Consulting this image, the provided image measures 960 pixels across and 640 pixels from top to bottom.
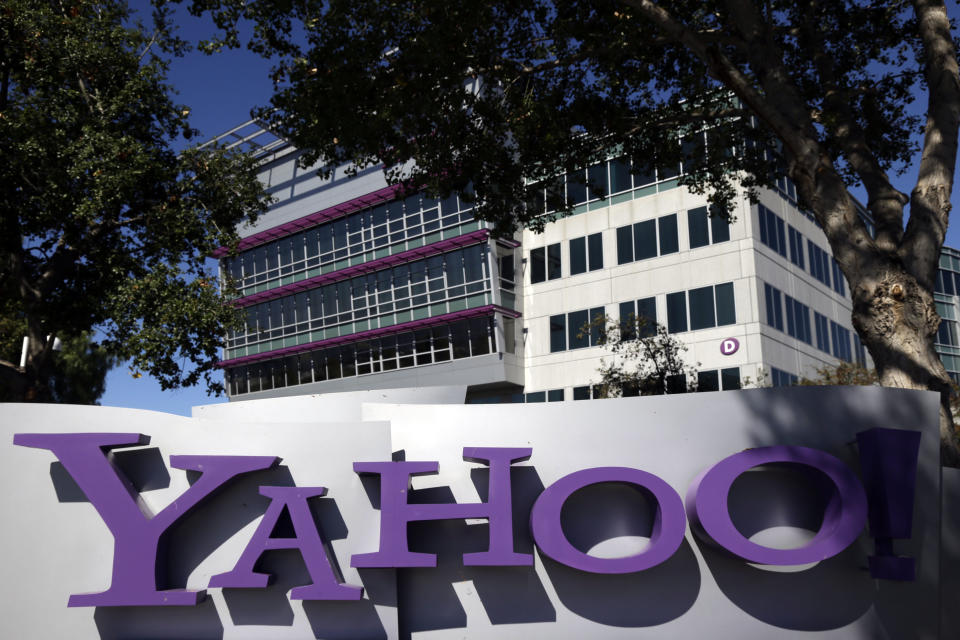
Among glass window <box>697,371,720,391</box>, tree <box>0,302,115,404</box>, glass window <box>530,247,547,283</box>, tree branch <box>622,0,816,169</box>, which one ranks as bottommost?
glass window <box>697,371,720,391</box>

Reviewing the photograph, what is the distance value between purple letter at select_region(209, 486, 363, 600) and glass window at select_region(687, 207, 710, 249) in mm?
27593

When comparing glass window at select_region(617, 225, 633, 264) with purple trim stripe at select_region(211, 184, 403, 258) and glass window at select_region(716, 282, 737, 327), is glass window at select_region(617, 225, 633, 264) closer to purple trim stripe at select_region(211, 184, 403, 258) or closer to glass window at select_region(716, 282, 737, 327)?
glass window at select_region(716, 282, 737, 327)

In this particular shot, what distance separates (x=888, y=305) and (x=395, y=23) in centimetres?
828

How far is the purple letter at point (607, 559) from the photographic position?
678cm

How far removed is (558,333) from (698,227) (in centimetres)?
749

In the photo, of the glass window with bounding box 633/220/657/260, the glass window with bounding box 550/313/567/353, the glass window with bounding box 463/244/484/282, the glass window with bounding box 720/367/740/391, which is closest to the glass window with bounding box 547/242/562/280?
the glass window with bounding box 550/313/567/353

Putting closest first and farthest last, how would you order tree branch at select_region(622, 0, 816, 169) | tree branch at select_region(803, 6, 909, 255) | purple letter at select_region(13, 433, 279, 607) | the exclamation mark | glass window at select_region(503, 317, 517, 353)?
the exclamation mark
purple letter at select_region(13, 433, 279, 607)
tree branch at select_region(803, 6, 909, 255)
tree branch at select_region(622, 0, 816, 169)
glass window at select_region(503, 317, 517, 353)

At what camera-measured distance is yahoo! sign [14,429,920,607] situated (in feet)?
Answer: 21.7

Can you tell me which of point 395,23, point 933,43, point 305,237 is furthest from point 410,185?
point 305,237

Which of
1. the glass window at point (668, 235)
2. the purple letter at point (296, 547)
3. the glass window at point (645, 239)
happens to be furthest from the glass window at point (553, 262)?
the purple letter at point (296, 547)

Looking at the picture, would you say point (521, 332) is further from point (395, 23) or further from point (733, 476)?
point (733, 476)

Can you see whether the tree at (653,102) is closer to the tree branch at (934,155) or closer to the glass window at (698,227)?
the tree branch at (934,155)

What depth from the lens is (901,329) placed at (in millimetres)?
8594

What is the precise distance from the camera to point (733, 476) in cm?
677
